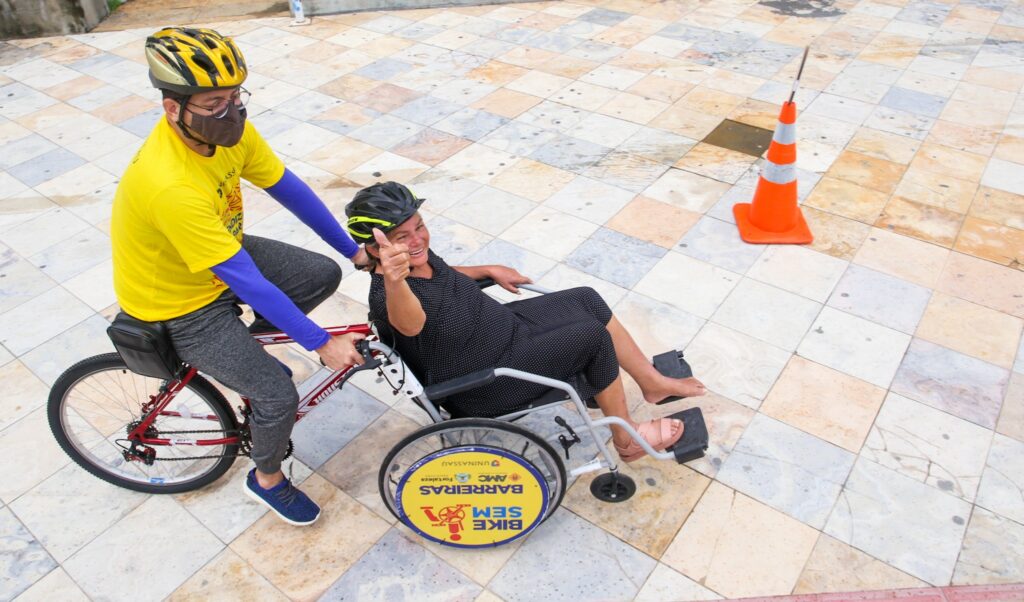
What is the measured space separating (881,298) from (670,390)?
1.84 metres

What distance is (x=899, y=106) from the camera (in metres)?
6.72

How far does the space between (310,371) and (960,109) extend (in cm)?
589

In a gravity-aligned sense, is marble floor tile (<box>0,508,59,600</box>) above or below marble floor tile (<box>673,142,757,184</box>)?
below

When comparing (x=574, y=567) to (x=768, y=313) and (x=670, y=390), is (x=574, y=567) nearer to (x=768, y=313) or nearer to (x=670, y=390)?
(x=670, y=390)

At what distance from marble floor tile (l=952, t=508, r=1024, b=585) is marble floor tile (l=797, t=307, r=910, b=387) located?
873mm

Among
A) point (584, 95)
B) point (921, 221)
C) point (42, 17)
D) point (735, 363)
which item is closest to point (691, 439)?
point (735, 363)

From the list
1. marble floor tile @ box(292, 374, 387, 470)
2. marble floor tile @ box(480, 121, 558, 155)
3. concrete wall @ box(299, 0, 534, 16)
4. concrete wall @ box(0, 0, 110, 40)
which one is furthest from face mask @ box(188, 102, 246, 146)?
concrete wall @ box(0, 0, 110, 40)

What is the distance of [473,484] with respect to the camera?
9.68 ft

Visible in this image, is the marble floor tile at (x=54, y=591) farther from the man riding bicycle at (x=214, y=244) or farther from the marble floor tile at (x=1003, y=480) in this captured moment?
the marble floor tile at (x=1003, y=480)

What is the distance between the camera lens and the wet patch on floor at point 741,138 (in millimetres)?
6137

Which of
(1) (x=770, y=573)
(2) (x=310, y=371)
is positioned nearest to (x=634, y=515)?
(1) (x=770, y=573)

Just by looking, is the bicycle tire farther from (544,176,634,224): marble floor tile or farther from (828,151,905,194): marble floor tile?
(828,151,905,194): marble floor tile

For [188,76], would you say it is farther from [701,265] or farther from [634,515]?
[701,265]

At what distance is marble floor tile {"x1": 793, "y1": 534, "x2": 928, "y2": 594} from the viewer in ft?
10.1
